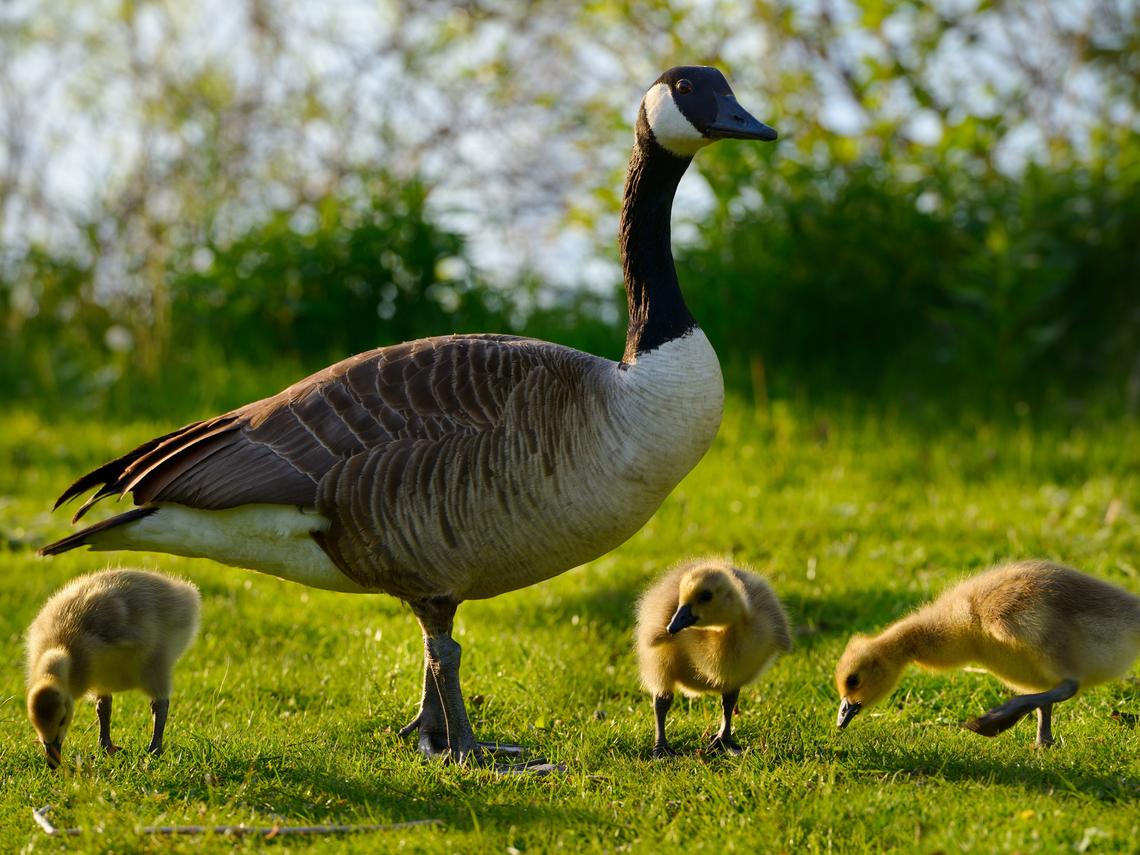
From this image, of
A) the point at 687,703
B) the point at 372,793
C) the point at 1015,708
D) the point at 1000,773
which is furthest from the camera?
the point at 687,703

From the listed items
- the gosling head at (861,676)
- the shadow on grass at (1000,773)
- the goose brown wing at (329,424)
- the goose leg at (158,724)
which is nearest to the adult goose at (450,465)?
the goose brown wing at (329,424)

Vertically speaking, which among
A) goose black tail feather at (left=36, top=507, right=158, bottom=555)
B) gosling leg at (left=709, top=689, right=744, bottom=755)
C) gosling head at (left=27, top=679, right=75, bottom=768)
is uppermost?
goose black tail feather at (left=36, top=507, right=158, bottom=555)

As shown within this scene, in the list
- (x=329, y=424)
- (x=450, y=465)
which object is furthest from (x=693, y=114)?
(x=329, y=424)

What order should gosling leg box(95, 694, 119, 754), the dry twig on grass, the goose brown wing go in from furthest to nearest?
gosling leg box(95, 694, 119, 754), the goose brown wing, the dry twig on grass

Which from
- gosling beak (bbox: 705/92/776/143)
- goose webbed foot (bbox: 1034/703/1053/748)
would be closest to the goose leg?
gosling beak (bbox: 705/92/776/143)

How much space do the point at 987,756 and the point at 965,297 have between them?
672 centimetres

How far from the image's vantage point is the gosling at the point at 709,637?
498cm

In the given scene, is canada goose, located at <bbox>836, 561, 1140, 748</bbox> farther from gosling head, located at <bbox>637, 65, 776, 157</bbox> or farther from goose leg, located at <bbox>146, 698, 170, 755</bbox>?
goose leg, located at <bbox>146, 698, 170, 755</bbox>

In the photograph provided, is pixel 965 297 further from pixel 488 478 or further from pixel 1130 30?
pixel 488 478

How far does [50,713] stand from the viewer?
4.83m

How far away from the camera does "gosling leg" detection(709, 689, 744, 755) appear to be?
201 inches

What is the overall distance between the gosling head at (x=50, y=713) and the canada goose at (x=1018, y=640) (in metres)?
3.03

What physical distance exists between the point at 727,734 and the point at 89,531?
8.94 feet

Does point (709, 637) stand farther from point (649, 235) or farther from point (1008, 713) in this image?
point (649, 235)
